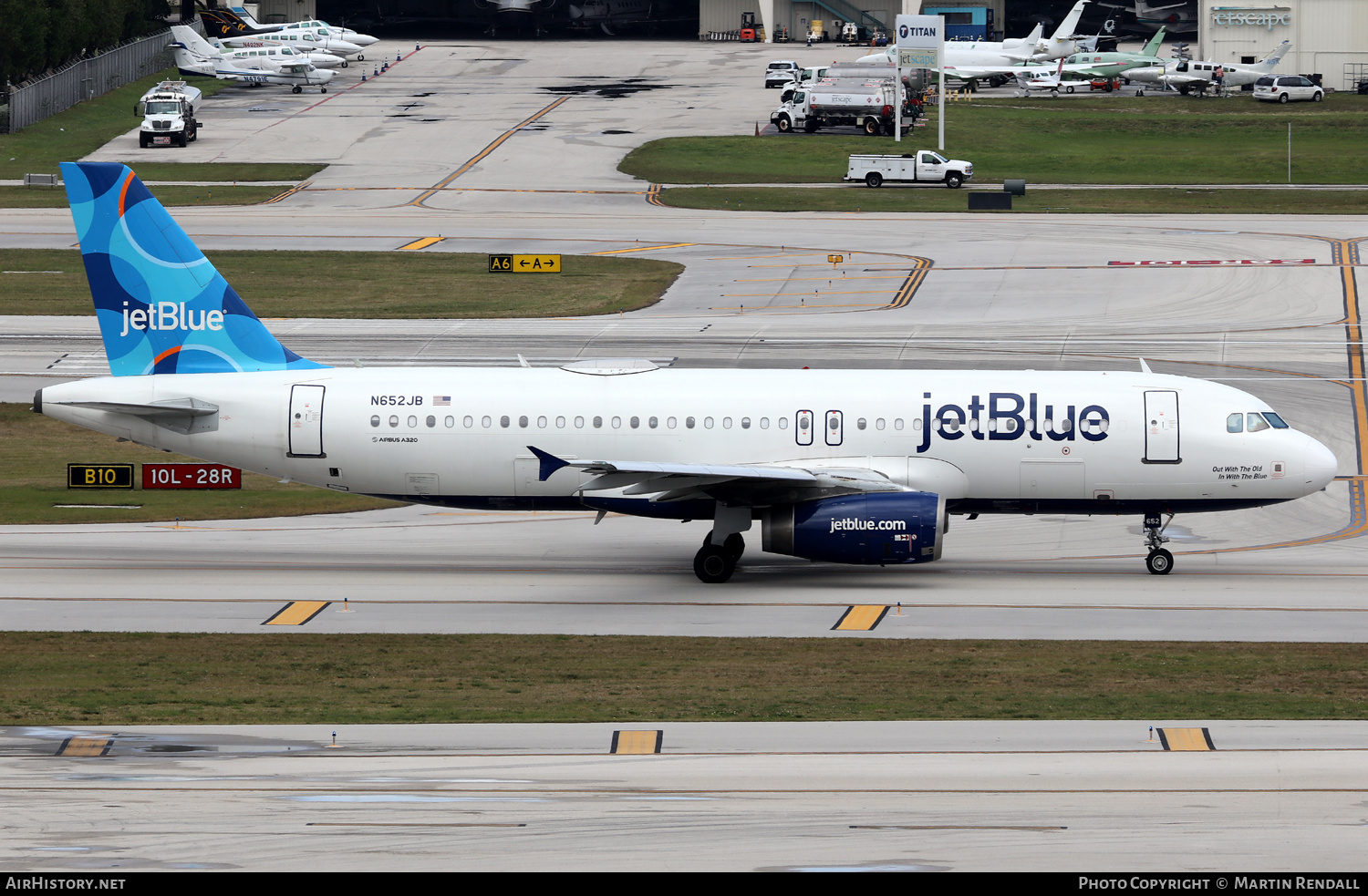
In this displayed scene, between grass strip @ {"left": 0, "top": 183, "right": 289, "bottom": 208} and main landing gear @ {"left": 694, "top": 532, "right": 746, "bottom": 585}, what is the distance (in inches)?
2406

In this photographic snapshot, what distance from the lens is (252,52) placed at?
13400 cm

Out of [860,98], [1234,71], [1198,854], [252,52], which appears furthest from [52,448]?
[1234,71]

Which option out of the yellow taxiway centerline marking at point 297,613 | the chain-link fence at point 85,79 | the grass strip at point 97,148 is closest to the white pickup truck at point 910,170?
the grass strip at point 97,148

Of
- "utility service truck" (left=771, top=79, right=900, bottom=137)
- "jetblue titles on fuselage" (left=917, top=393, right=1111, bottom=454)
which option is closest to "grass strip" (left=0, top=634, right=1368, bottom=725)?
"jetblue titles on fuselage" (left=917, top=393, right=1111, bottom=454)

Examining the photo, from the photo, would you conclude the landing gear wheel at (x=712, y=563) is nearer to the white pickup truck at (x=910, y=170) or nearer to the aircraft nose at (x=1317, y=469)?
the aircraft nose at (x=1317, y=469)

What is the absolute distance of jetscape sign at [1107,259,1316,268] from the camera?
70.8 meters

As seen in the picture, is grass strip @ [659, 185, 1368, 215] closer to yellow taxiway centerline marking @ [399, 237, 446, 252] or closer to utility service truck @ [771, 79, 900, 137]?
yellow taxiway centerline marking @ [399, 237, 446, 252]

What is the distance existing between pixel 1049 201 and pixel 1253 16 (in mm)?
57355

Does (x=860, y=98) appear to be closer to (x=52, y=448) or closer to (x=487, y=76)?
(x=487, y=76)

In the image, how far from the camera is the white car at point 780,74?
13023cm

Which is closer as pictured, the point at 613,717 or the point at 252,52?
the point at 613,717

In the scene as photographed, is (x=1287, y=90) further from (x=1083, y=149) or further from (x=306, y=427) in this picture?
(x=306, y=427)

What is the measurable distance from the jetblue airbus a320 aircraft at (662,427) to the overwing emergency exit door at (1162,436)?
0.04 m

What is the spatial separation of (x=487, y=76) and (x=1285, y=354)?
3728 inches
